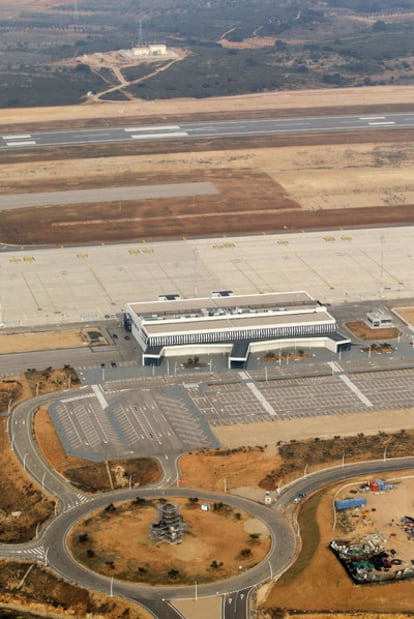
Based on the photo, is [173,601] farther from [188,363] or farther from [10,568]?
[188,363]

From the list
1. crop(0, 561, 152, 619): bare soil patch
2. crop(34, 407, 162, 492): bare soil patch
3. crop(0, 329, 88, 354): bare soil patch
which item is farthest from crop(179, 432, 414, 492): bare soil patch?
crop(0, 329, 88, 354): bare soil patch

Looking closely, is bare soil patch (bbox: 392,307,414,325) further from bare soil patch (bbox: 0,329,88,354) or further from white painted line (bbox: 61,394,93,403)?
white painted line (bbox: 61,394,93,403)

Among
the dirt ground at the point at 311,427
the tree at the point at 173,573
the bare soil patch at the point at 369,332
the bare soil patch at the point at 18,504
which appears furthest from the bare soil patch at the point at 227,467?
the bare soil patch at the point at 369,332

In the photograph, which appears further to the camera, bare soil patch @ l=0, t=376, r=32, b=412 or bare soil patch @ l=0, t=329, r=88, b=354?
bare soil patch @ l=0, t=329, r=88, b=354

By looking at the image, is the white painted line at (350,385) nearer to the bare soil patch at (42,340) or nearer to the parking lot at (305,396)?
the parking lot at (305,396)

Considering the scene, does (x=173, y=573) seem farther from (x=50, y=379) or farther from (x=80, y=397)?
(x=50, y=379)

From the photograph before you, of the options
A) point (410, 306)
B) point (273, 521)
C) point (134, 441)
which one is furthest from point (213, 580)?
point (410, 306)

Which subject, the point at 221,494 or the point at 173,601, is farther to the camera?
the point at 221,494
